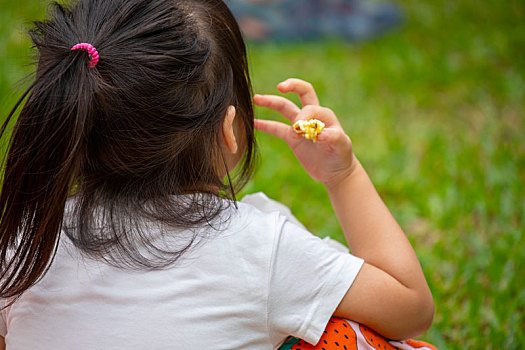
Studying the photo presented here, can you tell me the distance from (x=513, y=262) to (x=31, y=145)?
4.71ft

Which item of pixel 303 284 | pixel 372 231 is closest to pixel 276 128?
pixel 372 231

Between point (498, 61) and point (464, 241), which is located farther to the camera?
point (498, 61)

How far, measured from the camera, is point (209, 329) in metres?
0.86

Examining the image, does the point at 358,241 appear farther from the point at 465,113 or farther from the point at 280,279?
the point at 465,113

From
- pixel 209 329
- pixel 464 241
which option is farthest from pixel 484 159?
pixel 209 329

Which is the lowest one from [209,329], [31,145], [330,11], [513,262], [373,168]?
[513,262]

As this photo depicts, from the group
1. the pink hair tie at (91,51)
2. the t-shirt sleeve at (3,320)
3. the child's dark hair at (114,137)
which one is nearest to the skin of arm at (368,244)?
the child's dark hair at (114,137)

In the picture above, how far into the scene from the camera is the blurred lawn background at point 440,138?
164cm

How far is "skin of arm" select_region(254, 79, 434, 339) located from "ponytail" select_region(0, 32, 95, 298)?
432 millimetres

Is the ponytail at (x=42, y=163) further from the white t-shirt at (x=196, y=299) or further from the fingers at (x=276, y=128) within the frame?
the fingers at (x=276, y=128)

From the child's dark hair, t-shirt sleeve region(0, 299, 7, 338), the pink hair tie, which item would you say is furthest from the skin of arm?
t-shirt sleeve region(0, 299, 7, 338)

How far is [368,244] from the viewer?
1072 mm

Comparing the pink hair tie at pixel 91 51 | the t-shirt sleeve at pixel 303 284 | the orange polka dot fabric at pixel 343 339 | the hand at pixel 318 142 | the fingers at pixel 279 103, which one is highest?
the pink hair tie at pixel 91 51

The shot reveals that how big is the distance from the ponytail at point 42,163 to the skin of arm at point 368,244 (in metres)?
0.43
